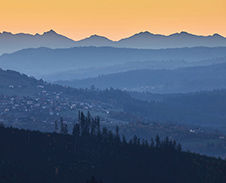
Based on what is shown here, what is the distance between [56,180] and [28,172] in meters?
6.37

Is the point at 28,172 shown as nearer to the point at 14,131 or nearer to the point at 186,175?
the point at 14,131

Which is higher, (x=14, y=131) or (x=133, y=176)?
(x=14, y=131)

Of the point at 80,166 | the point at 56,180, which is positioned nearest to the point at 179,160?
the point at 80,166

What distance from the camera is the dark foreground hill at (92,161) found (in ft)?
471

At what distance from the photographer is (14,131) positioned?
16238cm

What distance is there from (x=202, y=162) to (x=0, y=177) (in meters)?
62.1

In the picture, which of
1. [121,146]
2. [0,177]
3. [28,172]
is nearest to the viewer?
[0,177]

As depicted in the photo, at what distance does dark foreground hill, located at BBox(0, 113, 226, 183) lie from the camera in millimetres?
143500

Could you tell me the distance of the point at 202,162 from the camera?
171 metres

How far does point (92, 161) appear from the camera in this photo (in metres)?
158

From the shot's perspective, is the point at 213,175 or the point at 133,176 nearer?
the point at 133,176

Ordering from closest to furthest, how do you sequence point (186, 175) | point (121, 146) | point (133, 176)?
point (133, 176) < point (186, 175) < point (121, 146)

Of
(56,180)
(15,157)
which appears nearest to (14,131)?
(15,157)

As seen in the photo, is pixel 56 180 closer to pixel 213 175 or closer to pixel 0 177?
pixel 0 177
